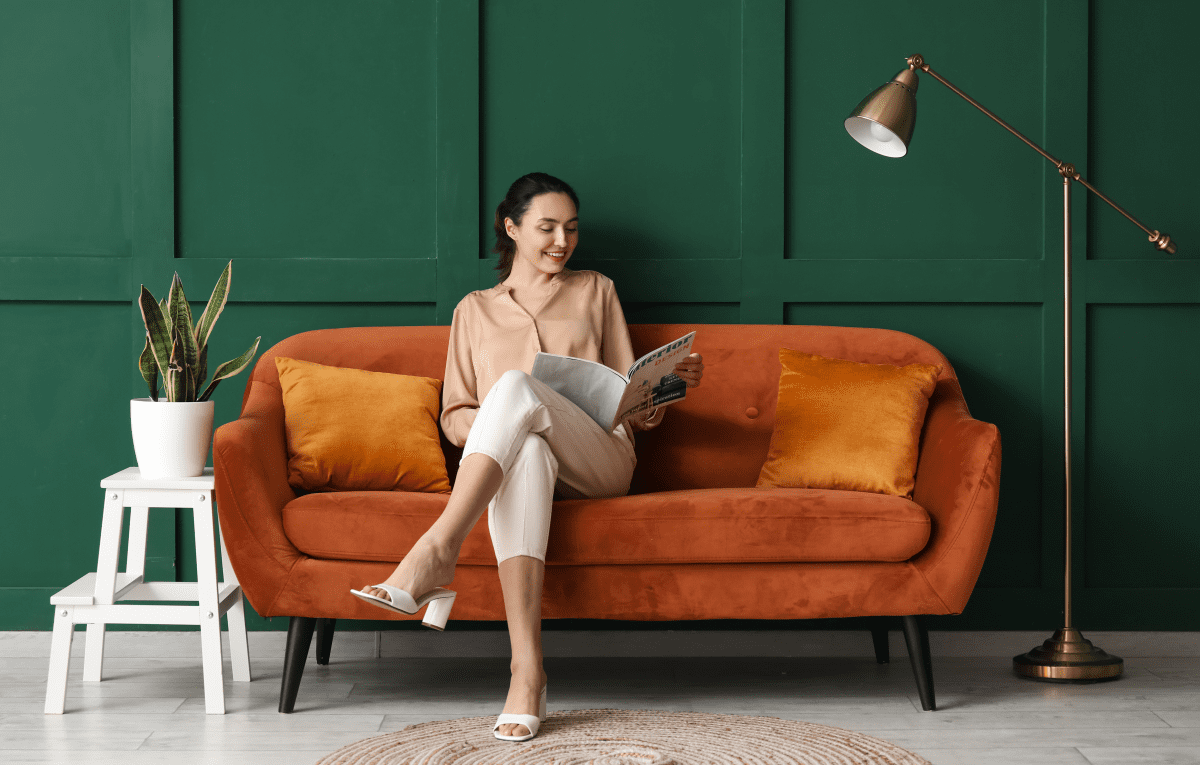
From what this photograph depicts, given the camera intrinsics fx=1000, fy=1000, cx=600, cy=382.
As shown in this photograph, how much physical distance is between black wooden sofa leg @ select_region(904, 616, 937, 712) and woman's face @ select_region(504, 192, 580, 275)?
123 cm

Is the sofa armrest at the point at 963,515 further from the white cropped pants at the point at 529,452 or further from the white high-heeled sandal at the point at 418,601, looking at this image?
the white high-heeled sandal at the point at 418,601

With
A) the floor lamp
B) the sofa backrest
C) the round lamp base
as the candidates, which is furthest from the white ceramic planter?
the round lamp base

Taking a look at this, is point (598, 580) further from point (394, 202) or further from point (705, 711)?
point (394, 202)

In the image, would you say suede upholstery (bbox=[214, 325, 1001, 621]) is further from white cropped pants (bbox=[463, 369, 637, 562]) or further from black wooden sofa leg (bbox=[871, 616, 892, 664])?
black wooden sofa leg (bbox=[871, 616, 892, 664])

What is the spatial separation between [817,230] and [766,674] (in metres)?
1.27

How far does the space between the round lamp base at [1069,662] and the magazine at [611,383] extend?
3.81 feet

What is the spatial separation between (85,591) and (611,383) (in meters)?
1.31

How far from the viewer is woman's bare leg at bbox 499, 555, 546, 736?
6.68 feet

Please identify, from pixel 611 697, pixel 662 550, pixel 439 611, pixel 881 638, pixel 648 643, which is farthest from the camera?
pixel 648 643

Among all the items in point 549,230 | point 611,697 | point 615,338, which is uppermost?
point 549,230

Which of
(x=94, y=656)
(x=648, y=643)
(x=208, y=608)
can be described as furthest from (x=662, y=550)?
(x=94, y=656)

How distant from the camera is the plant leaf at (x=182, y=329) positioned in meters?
2.42

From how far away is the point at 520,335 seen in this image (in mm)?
2590

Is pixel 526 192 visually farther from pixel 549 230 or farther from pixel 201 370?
pixel 201 370
